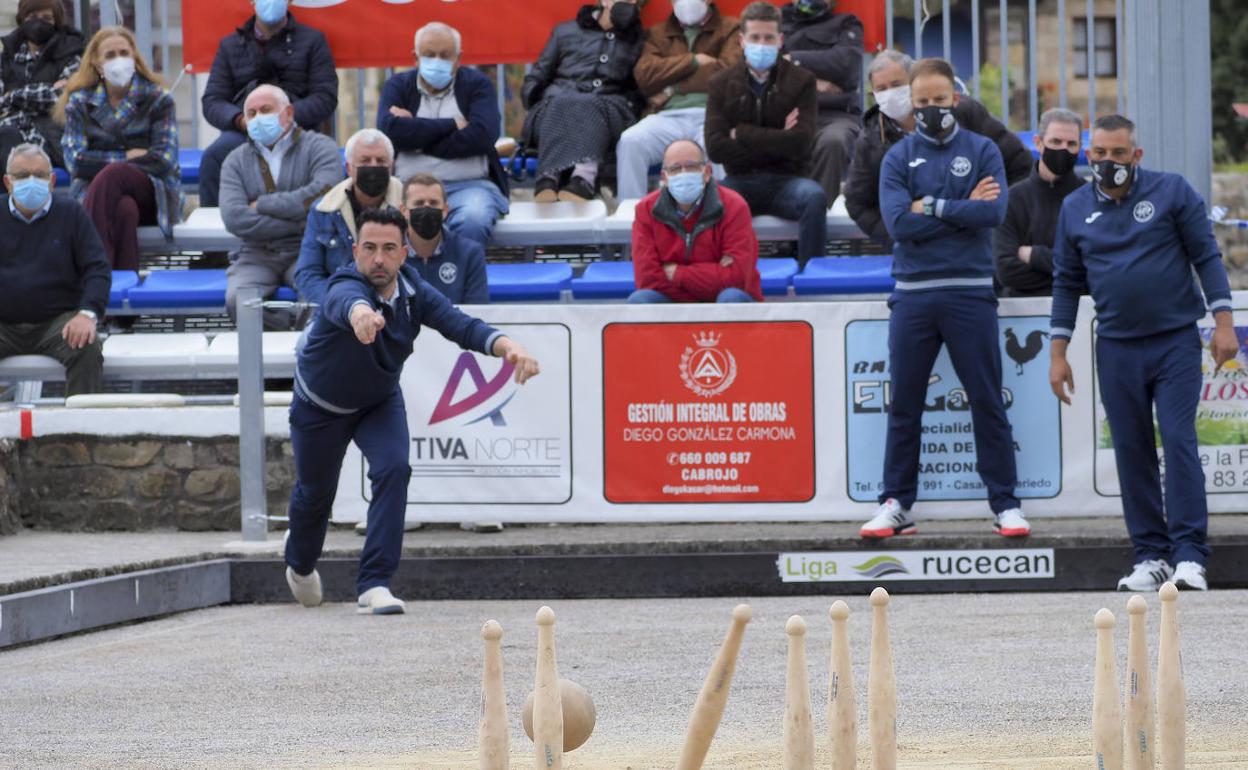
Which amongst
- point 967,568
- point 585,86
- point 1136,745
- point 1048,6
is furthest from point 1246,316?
point 1048,6

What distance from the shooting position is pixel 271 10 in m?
15.1

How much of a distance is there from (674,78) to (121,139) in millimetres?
4013

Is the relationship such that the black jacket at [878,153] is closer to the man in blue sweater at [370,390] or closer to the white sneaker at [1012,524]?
the white sneaker at [1012,524]

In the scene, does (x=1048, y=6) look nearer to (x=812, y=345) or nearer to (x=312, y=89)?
(x=312, y=89)

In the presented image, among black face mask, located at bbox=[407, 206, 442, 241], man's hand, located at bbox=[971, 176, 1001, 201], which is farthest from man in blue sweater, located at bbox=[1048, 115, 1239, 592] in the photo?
black face mask, located at bbox=[407, 206, 442, 241]

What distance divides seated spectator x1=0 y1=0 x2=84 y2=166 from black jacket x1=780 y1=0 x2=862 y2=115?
5488mm

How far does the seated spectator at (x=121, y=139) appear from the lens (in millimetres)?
14133

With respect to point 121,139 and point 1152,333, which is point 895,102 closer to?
point 1152,333

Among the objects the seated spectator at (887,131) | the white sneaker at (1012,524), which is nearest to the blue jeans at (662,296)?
the seated spectator at (887,131)

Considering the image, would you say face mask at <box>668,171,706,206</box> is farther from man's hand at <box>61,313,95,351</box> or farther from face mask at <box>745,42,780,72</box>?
man's hand at <box>61,313,95,351</box>

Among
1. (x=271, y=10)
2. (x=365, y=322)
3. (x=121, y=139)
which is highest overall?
(x=271, y=10)

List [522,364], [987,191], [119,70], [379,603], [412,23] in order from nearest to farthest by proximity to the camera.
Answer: [522,364] → [379,603] → [987,191] → [119,70] → [412,23]

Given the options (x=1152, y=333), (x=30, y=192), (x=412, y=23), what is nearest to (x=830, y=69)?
(x=412, y=23)

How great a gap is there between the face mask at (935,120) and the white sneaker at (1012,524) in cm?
203
